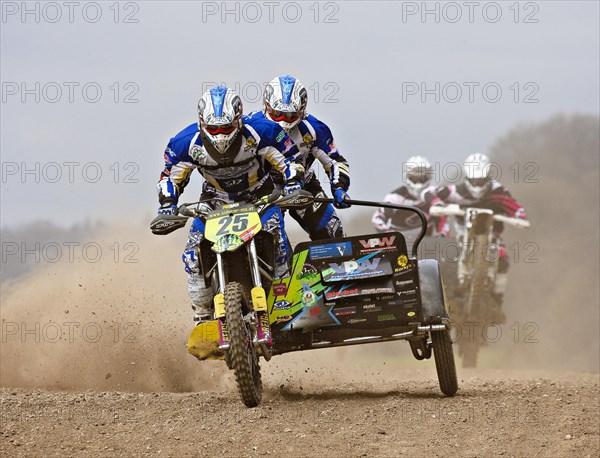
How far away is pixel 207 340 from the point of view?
10.4 m

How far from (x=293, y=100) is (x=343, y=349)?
783 centimetres

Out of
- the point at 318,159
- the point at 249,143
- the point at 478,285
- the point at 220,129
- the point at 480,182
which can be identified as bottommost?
the point at 478,285

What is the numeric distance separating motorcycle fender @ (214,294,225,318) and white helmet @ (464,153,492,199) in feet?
38.9

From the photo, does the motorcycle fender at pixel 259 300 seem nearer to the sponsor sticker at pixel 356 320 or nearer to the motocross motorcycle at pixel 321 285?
the motocross motorcycle at pixel 321 285

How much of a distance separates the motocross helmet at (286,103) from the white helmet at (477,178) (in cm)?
943

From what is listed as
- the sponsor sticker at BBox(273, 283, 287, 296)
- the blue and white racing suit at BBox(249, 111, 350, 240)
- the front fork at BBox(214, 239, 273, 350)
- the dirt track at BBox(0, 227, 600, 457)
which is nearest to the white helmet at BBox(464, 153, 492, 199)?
the dirt track at BBox(0, 227, 600, 457)

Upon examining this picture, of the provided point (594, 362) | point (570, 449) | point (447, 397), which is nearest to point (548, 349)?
point (594, 362)

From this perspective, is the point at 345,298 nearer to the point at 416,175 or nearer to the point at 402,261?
the point at 402,261

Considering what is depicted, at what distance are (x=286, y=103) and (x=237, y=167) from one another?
49.7 inches

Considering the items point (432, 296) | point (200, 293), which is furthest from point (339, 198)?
point (200, 293)

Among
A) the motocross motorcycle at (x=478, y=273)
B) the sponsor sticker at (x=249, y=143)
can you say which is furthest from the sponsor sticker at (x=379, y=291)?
the motocross motorcycle at (x=478, y=273)

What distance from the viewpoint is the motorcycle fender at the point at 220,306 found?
993 centimetres

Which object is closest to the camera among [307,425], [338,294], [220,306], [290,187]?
A: [307,425]

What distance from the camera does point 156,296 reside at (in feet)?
52.8
